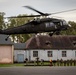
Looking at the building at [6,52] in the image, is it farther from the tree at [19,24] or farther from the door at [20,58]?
the tree at [19,24]

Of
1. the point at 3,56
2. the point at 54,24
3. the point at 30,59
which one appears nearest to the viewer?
the point at 54,24

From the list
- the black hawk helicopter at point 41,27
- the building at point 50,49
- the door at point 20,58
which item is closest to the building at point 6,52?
the door at point 20,58

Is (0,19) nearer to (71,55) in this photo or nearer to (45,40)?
(45,40)

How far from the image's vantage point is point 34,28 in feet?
120

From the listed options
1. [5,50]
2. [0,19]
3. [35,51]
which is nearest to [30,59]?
[35,51]

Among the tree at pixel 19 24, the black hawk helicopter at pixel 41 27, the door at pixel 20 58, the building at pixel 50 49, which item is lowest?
the door at pixel 20 58

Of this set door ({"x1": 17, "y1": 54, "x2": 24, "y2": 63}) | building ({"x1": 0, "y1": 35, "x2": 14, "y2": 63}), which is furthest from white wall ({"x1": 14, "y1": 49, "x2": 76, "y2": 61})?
building ({"x1": 0, "y1": 35, "x2": 14, "y2": 63})

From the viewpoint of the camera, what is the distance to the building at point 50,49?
294 feet

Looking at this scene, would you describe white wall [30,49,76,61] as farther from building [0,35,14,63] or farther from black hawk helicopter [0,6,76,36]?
black hawk helicopter [0,6,76,36]

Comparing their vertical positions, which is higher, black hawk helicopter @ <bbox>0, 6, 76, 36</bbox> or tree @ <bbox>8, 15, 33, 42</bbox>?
tree @ <bbox>8, 15, 33, 42</bbox>

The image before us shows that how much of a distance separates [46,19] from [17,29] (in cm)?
319

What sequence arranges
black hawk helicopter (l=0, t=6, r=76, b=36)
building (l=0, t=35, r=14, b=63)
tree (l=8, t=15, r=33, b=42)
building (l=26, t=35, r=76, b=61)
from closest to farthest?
black hawk helicopter (l=0, t=6, r=76, b=36)
building (l=0, t=35, r=14, b=63)
building (l=26, t=35, r=76, b=61)
tree (l=8, t=15, r=33, b=42)

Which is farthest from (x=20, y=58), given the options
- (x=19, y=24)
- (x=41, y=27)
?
(x=41, y=27)

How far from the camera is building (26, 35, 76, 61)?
8950 cm
